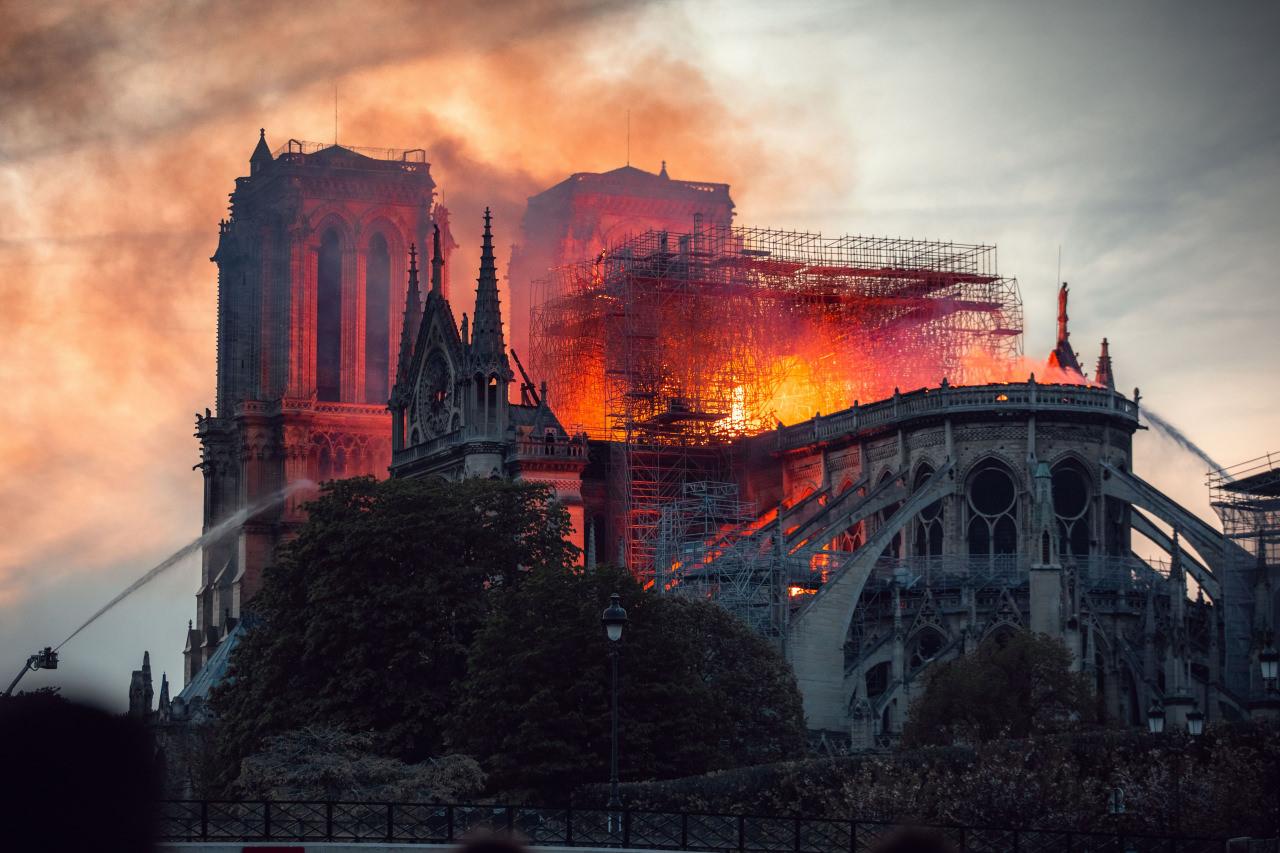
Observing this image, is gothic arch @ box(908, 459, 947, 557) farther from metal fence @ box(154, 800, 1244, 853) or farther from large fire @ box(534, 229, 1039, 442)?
metal fence @ box(154, 800, 1244, 853)

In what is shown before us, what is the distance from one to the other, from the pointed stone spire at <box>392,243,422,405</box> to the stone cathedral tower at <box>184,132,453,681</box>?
50.1 ft

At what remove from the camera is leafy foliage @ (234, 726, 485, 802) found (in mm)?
48688

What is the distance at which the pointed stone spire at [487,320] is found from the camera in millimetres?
86375

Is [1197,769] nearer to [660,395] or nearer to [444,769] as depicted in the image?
[444,769]

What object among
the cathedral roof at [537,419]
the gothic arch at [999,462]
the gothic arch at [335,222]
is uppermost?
the gothic arch at [335,222]

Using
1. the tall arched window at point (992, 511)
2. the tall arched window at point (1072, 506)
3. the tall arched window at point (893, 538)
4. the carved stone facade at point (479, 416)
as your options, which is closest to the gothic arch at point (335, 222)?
the carved stone facade at point (479, 416)

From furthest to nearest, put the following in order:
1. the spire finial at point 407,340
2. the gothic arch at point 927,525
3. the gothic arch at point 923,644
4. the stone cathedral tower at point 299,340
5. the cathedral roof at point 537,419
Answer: the stone cathedral tower at point 299,340
the spire finial at point 407,340
the cathedral roof at point 537,419
the gothic arch at point 927,525
the gothic arch at point 923,644

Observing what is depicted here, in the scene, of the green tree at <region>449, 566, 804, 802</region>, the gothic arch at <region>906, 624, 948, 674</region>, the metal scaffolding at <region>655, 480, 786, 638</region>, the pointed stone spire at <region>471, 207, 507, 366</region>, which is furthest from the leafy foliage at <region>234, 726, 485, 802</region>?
the pointed stone spire at <region>471, 207, 507, 366</region>

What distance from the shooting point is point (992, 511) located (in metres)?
77.5

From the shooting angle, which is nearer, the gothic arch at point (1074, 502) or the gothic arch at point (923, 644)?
the gothic arch at point (923, 644)

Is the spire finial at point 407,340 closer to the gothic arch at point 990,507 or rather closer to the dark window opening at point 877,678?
the gothic arch at point 990,507

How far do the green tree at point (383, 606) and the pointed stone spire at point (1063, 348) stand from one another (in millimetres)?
29332

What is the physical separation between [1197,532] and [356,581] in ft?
96.6

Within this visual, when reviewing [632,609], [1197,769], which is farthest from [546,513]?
[1197,769]
